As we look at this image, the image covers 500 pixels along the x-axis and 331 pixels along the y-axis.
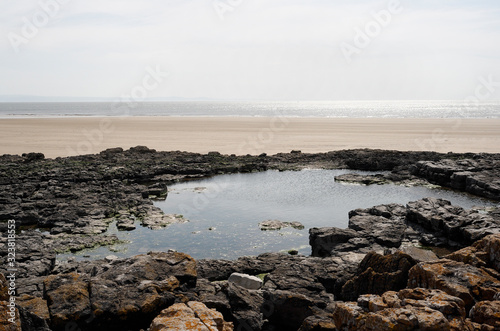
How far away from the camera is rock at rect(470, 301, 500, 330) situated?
696 cm

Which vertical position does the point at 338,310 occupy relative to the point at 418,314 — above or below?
below

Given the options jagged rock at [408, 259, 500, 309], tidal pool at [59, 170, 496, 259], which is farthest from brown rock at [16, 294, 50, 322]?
jagged rock at [408, 259, 500, 309]

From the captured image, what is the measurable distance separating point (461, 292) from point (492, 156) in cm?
3629

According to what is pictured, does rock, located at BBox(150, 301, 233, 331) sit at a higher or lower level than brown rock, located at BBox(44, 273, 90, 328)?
higher

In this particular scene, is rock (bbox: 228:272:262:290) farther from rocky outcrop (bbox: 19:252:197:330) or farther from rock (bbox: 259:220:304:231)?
rock (bbox: 259:220:304:231)

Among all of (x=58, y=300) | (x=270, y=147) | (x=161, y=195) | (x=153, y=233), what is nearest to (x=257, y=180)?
(x=161, y=195)

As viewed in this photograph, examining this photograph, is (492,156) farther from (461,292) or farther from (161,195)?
(461,292)

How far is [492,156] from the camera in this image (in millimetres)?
38094

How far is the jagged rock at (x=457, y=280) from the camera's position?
26.1 ft

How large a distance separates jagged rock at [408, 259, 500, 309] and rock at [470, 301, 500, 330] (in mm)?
450

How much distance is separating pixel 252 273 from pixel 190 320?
702 centimetres

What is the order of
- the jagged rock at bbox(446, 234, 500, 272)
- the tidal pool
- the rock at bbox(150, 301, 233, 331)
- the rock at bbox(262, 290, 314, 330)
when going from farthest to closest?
1. the tidal pool
2. the rock at bbox(262, 290, 314, 330)
3. the jagged rock at bbox(446, 234, 500, 272)
4. the rock at bbox(150, 301, 233, 331)

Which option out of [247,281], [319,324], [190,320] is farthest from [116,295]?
[319,324]

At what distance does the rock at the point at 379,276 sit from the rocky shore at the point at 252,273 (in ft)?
0.10
